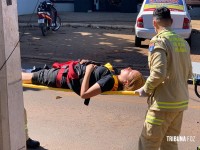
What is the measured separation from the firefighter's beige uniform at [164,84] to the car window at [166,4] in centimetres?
824

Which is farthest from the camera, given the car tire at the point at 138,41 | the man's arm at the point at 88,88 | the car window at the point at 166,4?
the car tire at the point at 138,41

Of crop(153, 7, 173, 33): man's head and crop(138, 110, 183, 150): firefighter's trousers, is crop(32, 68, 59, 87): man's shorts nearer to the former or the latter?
crop(138, 110, 183, 150): firefighter's trousers

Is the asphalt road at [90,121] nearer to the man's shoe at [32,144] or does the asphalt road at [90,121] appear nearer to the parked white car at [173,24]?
the man's shoe at [32,144]

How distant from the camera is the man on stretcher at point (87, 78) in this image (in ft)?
13.9

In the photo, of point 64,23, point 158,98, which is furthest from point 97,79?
point 64,23

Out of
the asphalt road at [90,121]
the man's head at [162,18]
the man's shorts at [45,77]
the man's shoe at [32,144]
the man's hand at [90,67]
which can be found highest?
the man's head at [162,18]

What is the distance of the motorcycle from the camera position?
14711 millimetres

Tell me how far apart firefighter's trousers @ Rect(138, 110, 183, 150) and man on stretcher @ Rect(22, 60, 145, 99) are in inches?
21.0

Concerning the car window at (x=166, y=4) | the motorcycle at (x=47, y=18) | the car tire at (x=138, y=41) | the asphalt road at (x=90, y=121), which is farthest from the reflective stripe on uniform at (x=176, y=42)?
the motorcycle at (x=47, y=18)

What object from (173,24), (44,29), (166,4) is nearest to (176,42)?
(173,24)

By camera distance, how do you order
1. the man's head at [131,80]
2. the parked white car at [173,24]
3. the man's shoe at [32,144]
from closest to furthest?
1. the man's head at [131,80]
2. the man's shoe at [32,144]
3. the parked white car at [173,24]

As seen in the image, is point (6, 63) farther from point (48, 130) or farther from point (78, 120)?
point (78, 120)

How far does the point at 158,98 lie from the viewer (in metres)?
3.83

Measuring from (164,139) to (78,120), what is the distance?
2.30 meters
